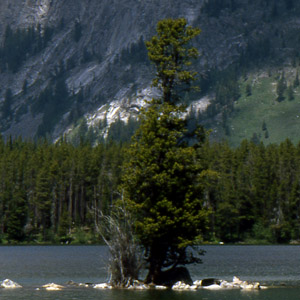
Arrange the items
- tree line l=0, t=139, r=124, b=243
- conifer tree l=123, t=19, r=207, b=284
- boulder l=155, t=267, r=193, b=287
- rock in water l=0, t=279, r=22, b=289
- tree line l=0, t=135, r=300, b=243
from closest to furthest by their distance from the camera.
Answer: conifer tree l=123, t=19, r=207, b=284, boulder l=155, t=267, r=193, b=287, rock in water l=0, t=279, r=22, b=289, tree line l=0, t=135, r=300, b=243, tree line l=0, t=139, r=124, b=243

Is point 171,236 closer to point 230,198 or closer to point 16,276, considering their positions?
point 16,276

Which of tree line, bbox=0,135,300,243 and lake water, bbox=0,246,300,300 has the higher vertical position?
tree line, bbox=0,135,300,243

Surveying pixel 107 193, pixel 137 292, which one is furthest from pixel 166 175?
pixel 107 193

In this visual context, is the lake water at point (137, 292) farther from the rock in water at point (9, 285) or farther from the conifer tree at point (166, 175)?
the conifer tree at point (166, 175)

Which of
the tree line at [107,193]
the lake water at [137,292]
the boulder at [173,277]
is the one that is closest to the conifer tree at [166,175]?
the boulder at [173,277]

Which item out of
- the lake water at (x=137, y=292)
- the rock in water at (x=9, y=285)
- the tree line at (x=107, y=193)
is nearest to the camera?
the lake water at (x=137, y=292)

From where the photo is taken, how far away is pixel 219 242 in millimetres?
166250

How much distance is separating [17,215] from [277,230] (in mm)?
60815

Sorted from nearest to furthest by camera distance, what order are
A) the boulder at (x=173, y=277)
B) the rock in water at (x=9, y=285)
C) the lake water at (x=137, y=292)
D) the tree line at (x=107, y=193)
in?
the lake water at (x=137, y=292), the boulder at (x=173, y=277), the rock in water at (x=9, y=285), the tree line at (x=107, y=193)

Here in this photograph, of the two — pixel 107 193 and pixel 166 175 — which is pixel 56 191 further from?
pixel 166 175

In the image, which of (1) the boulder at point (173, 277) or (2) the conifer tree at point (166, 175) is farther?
(1) the boulder at point (173, 277)

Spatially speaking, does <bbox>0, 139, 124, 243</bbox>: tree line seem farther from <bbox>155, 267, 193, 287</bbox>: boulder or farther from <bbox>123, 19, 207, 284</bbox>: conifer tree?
<bbox>123, 19, 207, 284</bbox>: conifer tree

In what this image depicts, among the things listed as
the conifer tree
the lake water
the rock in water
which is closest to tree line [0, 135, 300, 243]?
the lake water

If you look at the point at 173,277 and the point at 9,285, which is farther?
the point at 9,285
